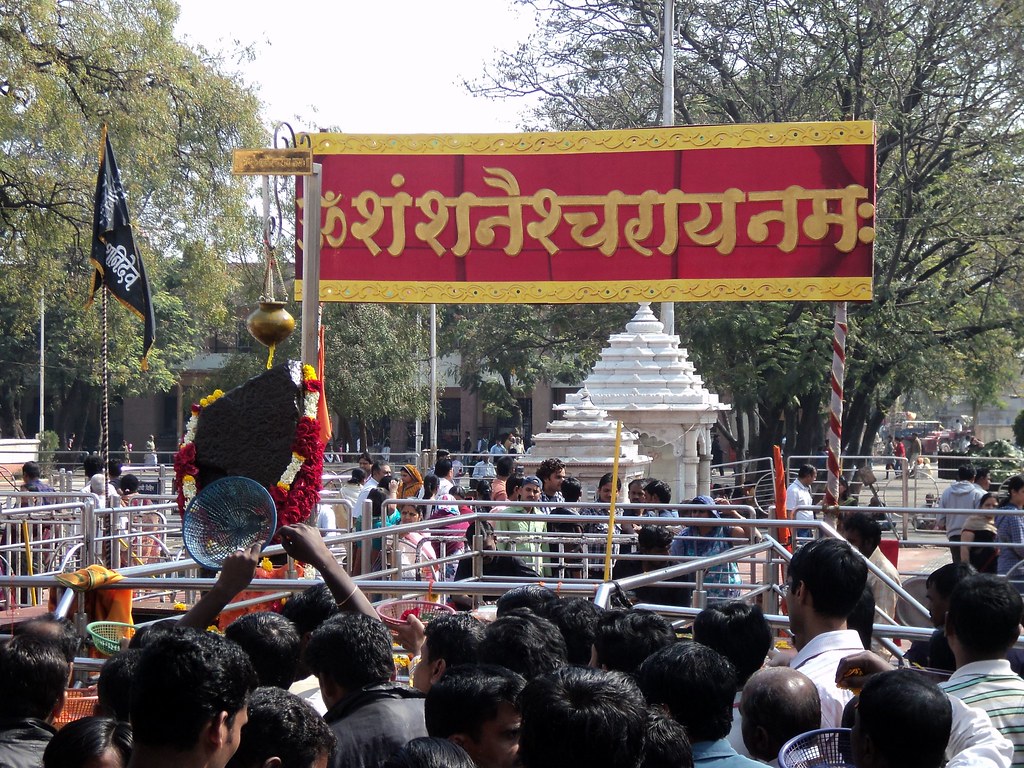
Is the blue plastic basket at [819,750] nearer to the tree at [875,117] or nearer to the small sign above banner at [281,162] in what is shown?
the small sign above banner at [281,162]

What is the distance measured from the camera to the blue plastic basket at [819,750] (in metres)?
2.88

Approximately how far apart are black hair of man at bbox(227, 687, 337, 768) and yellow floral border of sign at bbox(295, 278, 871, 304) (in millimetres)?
8404

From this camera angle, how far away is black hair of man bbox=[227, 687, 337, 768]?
2.76 metres

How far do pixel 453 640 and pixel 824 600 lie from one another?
4.50ft

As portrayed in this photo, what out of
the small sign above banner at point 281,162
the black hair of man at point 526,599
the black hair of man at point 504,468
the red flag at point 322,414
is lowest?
the black hair of man at point 526,599

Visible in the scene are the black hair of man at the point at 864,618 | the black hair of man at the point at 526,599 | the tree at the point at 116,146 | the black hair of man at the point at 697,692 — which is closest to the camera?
the black hair of man at the point at 697,692

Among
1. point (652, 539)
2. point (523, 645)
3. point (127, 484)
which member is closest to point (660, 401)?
point (127, 484)

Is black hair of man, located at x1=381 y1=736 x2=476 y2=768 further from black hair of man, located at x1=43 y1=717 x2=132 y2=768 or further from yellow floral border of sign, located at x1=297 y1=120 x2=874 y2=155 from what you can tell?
yellow floral border of sign, located at x1=297 y1=120 x2=874 y2=155

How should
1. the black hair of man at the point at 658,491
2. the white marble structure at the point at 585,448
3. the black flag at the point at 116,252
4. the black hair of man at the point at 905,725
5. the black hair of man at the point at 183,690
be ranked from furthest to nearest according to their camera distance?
the white marble structure at the point at 585,448, the black hair of man at the point at 658,491, the black flag at the point at 116,252, the black hair of man at the point at 905,725, the black hair of man at the point at 183,690

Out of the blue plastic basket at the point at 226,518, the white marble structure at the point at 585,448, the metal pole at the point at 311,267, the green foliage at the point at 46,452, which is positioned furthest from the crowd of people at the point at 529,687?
the green foliage at the point at 46,452

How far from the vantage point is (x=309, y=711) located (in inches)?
112

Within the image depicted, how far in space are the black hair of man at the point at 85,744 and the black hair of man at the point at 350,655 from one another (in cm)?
69

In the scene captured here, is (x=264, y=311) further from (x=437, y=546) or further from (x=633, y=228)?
(x=437, y=546)

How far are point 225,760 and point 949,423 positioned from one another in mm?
76864
